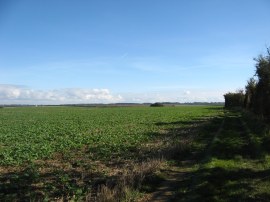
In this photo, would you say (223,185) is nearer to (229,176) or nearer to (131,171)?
(229,176)

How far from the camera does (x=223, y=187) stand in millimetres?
10586

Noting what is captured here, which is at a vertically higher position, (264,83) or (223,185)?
(264,83)

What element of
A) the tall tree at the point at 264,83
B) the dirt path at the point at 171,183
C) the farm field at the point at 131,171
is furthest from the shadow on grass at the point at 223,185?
the tall tree at the point at 264,83

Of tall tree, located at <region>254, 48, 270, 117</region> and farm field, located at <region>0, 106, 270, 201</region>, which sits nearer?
farm field, located at <region>0, 106, 270, 201</region>

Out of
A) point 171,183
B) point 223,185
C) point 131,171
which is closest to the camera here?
point 223,185

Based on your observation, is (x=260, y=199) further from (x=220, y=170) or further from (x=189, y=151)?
(x=189, y=151)

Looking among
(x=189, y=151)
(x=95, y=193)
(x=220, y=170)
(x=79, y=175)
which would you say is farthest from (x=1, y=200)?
(x=189, y=151)

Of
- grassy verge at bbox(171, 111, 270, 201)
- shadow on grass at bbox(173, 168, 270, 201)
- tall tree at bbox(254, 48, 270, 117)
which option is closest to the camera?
shadow on grass at bbox(173, 168, 270, 201)

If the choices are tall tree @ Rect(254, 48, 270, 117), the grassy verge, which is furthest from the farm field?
tall tree @ Rect(254, 48, 270, 117)

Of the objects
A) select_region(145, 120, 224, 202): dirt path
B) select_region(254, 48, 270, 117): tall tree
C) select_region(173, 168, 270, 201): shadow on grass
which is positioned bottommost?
select_region(145, 120, 224, 202): dirt path

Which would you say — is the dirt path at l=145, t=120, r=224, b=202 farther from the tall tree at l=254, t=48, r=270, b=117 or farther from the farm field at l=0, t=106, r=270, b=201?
the tall tree at l=254, t=48, r=270, b=117

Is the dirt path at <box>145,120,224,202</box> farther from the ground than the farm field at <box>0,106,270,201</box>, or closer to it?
closer to it

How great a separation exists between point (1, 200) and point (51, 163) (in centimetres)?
561

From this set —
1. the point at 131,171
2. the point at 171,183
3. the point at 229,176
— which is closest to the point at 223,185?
the point at 229,176
